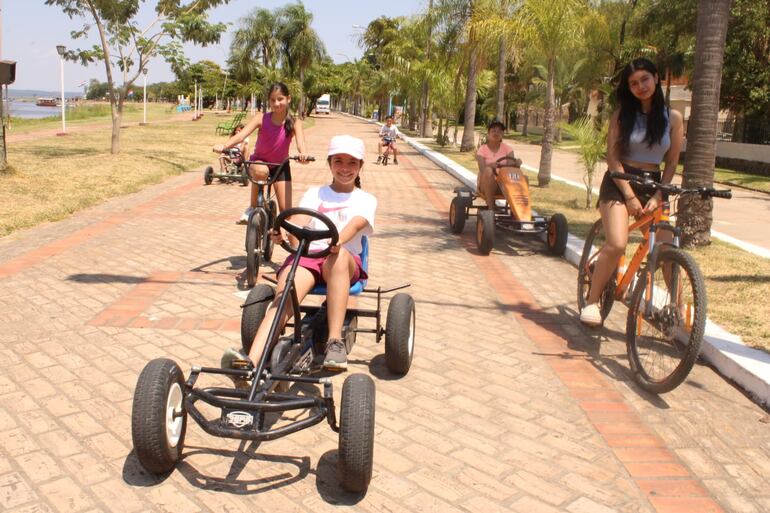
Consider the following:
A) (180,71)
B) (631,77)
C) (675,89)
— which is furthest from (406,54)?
(631,77)

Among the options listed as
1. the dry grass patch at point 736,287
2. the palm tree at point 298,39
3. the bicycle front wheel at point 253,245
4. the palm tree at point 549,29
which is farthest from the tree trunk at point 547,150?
the palm tree at point 298,39

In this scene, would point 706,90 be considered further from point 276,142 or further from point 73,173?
point 73,173

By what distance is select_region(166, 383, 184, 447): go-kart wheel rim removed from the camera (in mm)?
2986

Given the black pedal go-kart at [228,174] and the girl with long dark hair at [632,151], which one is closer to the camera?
the girl with long dark hair at [632,151]

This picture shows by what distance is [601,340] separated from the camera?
207 inches

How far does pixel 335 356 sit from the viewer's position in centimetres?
363

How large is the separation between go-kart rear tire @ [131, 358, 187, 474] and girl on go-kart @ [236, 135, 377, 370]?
51cm

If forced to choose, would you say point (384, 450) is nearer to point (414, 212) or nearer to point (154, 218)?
point (154, 218)

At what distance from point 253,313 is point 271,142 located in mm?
3112

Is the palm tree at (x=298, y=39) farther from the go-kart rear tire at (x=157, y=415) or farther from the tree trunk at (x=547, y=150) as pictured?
the go-kart rear tire at (x=157, y=415)

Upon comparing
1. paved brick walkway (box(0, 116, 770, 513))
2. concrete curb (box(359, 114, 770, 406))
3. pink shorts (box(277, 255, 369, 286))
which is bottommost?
paved brick walkway (box(0, 116, 770, 513))

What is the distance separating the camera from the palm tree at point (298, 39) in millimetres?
54500

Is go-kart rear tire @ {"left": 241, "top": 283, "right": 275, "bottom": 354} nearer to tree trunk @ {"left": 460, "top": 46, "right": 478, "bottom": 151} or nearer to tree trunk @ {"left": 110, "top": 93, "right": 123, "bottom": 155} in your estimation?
tree trunk @ {"left": 110, "top": 93, "right": 123, "bottom": 155}

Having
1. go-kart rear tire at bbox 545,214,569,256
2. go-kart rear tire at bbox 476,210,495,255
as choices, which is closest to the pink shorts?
go-kart rear tire at bbox 476,210,495,255
